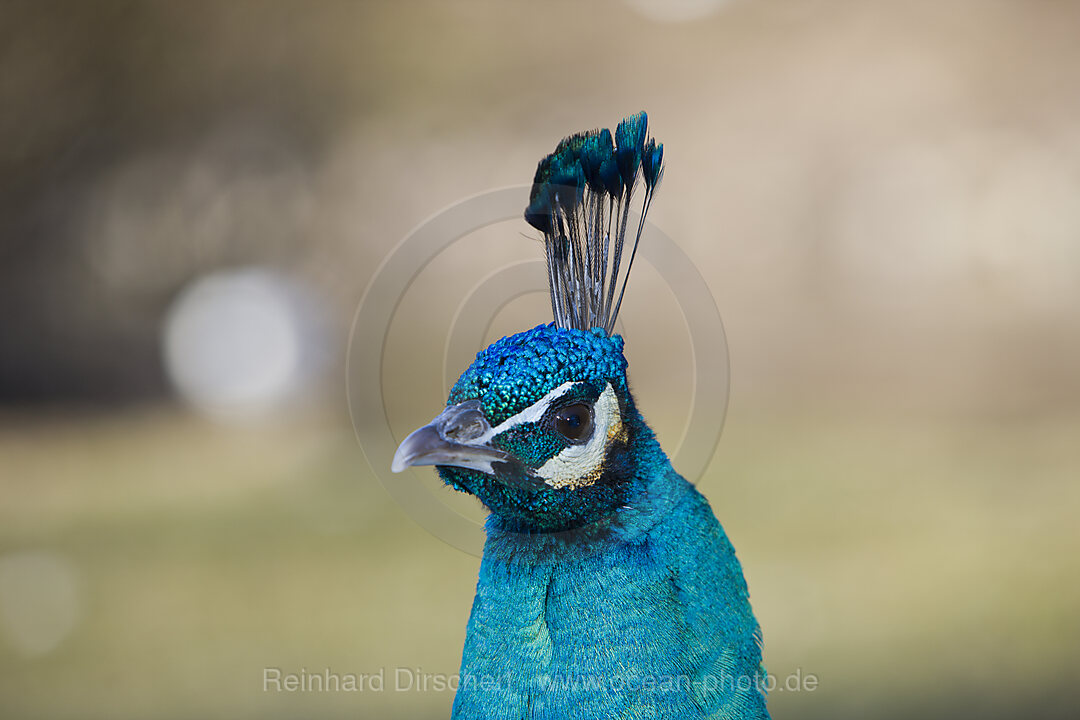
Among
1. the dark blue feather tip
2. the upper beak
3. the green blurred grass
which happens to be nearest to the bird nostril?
the upper beak

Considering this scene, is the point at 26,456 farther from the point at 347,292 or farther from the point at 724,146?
the point at 724,146

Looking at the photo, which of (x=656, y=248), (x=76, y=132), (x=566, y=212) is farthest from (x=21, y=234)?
(x=566, y=212)

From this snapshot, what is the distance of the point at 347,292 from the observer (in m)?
3.89

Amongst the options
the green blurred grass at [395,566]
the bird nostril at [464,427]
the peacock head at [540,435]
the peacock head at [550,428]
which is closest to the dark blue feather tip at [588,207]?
the peacock head at [550,428]

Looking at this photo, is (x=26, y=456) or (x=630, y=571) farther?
(x=26, y=456)

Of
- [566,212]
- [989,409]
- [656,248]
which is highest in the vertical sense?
[989,409]

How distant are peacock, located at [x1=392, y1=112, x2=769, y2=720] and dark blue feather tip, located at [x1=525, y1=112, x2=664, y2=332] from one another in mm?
89

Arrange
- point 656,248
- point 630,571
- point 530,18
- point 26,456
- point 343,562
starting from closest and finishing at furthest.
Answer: point 630,571
point 656,248
point 343,562
point 26,456
point 530,18

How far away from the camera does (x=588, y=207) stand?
0.98m

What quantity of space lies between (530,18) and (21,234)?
2.54 m

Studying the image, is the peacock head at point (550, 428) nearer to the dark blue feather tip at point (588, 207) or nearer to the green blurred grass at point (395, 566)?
the dark blue feather tip at point (588, 207)

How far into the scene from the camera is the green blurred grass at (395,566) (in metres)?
2.13

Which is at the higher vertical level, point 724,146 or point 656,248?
point 724,146

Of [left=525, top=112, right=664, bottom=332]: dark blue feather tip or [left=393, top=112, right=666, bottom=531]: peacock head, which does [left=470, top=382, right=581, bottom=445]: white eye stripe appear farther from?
[left=525, top=112, right=664, bottom=332]: dark blue feather tip
